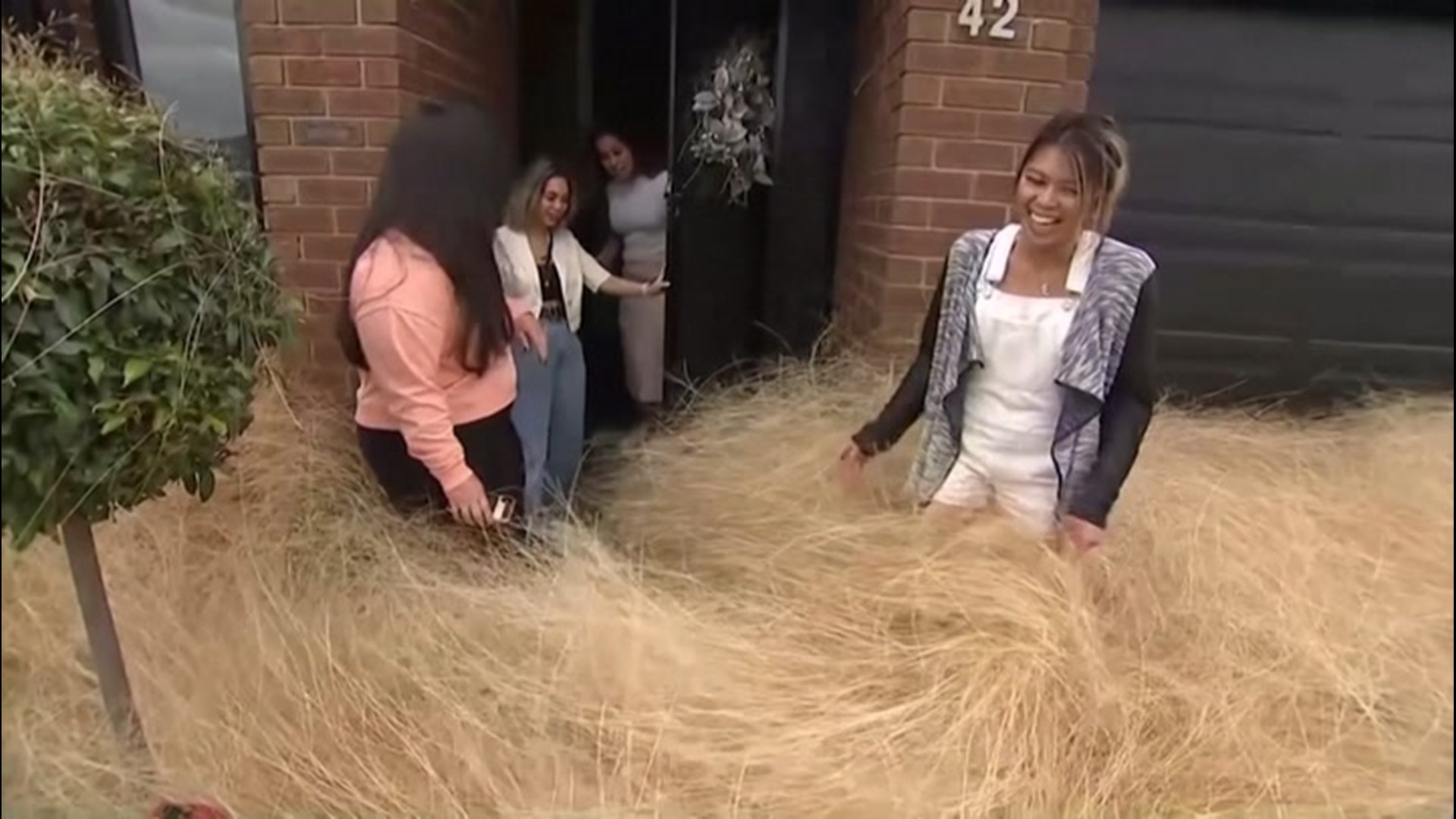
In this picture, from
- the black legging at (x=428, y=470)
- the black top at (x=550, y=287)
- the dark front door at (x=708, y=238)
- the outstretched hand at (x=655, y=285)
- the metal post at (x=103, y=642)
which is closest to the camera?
the metal post at (x=103, y=642)

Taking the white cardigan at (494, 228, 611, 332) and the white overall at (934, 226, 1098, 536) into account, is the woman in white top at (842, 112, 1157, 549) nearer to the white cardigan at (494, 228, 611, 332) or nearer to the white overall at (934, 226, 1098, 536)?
the white overall at (934, 226, 1098, 536)

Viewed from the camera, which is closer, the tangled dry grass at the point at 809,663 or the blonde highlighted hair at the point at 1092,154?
the blonde highlighted hair at the point at 1092,154

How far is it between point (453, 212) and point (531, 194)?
0.54 metres

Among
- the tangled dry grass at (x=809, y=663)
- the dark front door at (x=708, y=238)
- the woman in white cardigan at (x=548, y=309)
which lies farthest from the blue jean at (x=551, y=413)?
the dark front door at (x=708, y=238)

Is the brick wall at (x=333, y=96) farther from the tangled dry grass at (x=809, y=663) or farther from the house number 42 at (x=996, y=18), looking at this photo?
the house number 42 at (x=996, y=18)

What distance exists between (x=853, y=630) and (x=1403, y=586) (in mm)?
1048

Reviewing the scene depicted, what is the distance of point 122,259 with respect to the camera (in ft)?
5.21

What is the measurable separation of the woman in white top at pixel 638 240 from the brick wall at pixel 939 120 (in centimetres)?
67

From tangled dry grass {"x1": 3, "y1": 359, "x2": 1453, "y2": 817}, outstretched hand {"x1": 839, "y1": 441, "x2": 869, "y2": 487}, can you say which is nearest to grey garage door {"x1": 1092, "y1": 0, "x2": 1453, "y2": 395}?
tangled dry grass {"x1": 3, "y1": 359, "x2": 1453, "y2": 817}

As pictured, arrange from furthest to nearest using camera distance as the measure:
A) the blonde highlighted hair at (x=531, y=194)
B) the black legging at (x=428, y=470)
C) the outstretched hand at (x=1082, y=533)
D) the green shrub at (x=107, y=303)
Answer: the blonde highlighted hair at (x=531, y=194) → the black legging at (x=428, y=470) → the outstretched hand at (x=1082, y=533) → the green shrub at (x=107, y=303)

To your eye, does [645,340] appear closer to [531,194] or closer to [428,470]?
[531,194]

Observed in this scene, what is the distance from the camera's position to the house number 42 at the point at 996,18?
261 centimetres

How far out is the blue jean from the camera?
258 centimetres

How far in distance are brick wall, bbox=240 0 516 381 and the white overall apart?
50.2 inches
